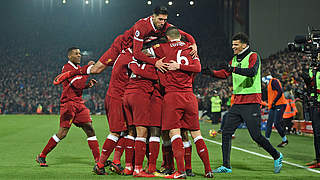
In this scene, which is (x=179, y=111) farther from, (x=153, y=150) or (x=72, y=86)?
(x=72, y=86)

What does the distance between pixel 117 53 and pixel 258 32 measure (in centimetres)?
2364

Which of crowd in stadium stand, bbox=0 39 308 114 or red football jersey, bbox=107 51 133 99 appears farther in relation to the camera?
crowd in stadium stand, bbox=0 39 308 114

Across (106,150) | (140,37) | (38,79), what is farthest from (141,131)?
(38,79)

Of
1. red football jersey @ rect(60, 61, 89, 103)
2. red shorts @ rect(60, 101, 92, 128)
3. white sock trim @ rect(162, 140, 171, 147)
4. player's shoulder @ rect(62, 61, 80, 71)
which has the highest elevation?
player's shoulder @ rect(62, 61, 80, 71)

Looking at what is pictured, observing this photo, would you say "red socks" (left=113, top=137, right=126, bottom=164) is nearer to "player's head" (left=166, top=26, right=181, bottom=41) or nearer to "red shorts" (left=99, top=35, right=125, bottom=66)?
"red shorts" (left=99, top=35, right=125, bottom=66)

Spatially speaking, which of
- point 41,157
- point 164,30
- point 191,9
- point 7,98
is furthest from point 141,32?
point 7,98

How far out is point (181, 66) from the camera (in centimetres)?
579

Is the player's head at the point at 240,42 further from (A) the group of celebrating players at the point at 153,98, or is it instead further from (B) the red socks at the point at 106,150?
Result: (B) the red socks at the point at 106,150

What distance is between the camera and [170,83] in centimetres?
586

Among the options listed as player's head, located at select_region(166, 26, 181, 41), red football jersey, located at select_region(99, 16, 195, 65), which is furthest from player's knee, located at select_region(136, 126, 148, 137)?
player's head, located at select_region(166, 26, 181, 41)

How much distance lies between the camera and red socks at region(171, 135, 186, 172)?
18.4 ft

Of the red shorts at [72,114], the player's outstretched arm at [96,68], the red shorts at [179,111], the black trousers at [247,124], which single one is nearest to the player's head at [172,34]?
the red shorts at [179,111]

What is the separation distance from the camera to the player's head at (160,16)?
20.2ft

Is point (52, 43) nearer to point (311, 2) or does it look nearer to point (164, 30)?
point (311, 2)
